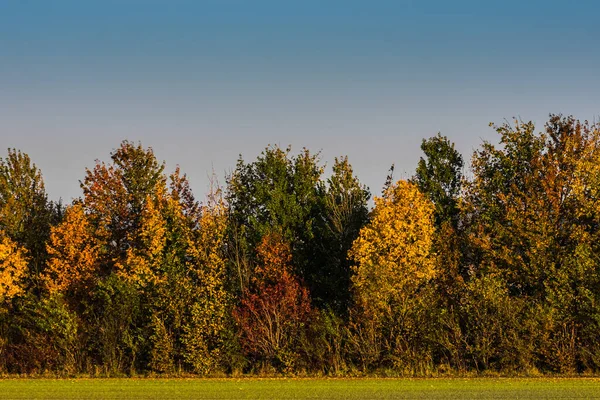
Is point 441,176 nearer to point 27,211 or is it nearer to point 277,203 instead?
point 277,203

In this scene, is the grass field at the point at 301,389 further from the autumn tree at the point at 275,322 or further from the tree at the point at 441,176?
the tree at the point at 441,176

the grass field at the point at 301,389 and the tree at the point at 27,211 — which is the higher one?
the tree at the point at 27,211

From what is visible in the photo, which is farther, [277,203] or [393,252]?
[277,203]

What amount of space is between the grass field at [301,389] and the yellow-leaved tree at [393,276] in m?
5.31

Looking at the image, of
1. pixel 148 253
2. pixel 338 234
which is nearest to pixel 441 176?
pixel 338 234

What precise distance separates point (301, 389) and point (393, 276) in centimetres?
1481

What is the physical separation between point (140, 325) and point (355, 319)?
1297cm

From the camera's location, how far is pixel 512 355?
1939 inches

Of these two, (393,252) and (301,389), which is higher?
(393,252)

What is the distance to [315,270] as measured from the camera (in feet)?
222

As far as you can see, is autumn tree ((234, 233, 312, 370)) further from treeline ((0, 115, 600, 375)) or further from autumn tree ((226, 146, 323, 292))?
autumn tree ((226, 146, 323, 292))

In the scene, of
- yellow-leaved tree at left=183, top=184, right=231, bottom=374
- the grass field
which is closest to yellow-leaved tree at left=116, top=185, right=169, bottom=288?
yellow-leaved tree at left=183, top=184, right=231, bottom=374

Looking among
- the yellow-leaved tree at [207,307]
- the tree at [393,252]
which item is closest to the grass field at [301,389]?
the yellow-leaved tree at [207,307]

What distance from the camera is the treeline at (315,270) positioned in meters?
51.2
